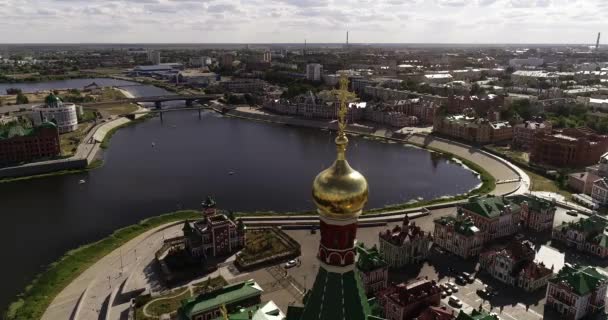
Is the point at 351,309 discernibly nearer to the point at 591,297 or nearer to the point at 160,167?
the point at 591,297

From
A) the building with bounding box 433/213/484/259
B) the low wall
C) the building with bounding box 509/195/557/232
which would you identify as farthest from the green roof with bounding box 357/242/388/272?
the low wall

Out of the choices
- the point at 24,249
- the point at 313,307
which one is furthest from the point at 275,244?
the point at 313,307

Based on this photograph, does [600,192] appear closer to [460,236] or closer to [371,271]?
[460,236]

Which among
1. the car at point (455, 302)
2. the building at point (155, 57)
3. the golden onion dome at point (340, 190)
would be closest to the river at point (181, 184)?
the car at point (455, 302)

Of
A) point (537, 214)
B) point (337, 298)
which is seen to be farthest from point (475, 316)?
point (537, 214)

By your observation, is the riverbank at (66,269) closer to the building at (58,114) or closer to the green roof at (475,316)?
the green roof at (475,316)
